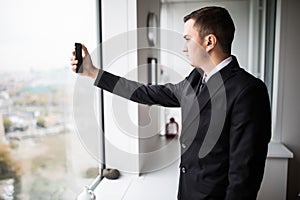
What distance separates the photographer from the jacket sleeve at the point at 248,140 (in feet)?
3.05

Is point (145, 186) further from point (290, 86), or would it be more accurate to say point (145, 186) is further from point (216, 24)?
point (290, 86)

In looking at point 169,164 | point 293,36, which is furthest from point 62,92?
point 293,36

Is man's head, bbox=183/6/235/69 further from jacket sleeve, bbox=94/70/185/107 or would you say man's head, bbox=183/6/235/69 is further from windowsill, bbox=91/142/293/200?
windowsill, bbox=91/142/293/200

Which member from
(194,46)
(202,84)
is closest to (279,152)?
(202,84)

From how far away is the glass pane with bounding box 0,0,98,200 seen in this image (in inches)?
38.9

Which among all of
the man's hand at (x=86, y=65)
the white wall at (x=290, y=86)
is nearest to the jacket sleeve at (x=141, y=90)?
the man's hand at (x=86, y=65)

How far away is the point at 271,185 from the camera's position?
2.09 m

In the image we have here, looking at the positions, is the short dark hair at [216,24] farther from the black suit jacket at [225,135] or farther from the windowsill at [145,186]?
the windowsill at [145,186]

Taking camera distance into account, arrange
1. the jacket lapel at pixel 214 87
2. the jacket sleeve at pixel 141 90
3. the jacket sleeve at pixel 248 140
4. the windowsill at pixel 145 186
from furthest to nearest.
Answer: the windowsill at pixel 145 186, the jacket sleeve at pixel 141 90, the jacket lapel at pixel 214 87, the jacket sleeve at pixel 248 140

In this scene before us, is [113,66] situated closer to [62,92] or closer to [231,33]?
[62,92]

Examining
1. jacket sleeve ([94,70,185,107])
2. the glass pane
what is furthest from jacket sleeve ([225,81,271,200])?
the glass pane

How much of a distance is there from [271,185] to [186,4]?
2.28 metres

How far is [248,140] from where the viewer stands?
931mm

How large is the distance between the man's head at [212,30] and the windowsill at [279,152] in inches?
51.3
